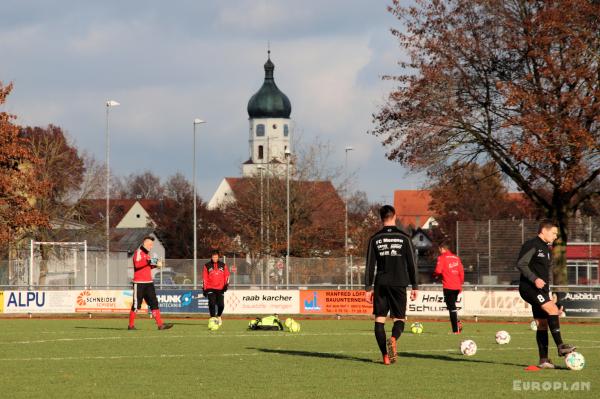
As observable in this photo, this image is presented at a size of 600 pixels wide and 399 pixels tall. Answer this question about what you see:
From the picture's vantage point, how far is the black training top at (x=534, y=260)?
14445 mm

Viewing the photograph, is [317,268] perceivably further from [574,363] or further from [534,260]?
[574,363]

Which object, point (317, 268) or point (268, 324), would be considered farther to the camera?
point (317, 268)

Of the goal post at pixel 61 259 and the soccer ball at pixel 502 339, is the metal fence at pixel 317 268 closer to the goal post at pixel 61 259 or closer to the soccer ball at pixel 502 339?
the goal post at pixel 61 259

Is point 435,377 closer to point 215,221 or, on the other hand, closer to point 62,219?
point 62,219

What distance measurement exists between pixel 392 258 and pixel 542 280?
1965 millimetres

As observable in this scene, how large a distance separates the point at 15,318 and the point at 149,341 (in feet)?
58.7

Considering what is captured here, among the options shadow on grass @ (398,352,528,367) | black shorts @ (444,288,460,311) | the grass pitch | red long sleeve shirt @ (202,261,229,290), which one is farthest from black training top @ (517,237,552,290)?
red long sleeve shirt @ (202,261,229,290)

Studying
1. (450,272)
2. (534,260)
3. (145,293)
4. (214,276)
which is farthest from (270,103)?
(534,260)

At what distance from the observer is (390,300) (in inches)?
589

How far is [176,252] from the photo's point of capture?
338 feet

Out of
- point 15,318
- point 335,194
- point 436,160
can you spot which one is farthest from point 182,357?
point 335,194

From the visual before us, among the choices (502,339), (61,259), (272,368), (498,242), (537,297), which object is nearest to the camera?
(537,297)

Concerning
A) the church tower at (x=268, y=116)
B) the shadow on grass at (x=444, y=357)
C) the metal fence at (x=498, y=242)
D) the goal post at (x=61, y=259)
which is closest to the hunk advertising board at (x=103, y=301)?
the goal post at (x=61, y=259)

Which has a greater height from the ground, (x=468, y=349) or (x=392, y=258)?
A: (x=392, y=258)
